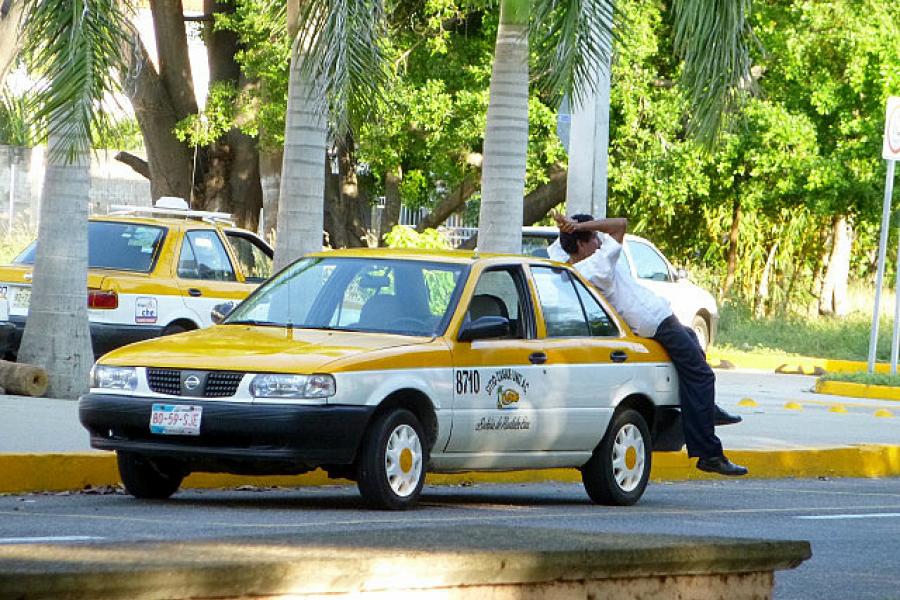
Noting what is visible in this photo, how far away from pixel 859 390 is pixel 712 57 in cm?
893

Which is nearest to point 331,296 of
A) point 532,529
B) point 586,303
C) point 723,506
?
point 586,303

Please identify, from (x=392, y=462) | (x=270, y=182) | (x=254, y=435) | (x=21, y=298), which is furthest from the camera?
(x=270, y=182)

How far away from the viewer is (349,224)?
34250 millimetres

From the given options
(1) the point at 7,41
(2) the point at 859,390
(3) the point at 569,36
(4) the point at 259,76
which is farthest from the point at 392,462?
(4) the point at 259,76

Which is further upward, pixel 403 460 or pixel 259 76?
pixel 259 76

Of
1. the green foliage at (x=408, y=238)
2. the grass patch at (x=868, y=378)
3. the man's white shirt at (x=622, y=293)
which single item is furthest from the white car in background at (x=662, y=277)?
the man's white shirt at (x=622, y=293)

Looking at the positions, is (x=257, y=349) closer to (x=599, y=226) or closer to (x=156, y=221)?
(x=599, y=226)

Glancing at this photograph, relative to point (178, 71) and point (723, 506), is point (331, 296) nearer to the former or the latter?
point (723, 506)

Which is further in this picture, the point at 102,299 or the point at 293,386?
the point at 102,299

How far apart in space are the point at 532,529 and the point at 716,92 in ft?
38.6

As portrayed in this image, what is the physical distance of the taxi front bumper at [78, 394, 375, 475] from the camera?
32.5ft

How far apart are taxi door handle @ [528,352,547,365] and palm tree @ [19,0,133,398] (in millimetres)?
4407

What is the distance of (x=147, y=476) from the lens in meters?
10.8

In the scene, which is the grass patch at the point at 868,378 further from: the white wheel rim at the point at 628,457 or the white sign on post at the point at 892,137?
the white wheel rim at the point at 628,457
